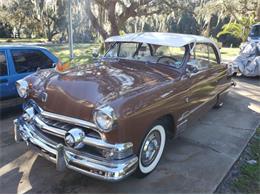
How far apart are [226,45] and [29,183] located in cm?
2638

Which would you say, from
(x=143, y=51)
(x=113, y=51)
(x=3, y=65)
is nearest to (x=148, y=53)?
(x=143, y=51)

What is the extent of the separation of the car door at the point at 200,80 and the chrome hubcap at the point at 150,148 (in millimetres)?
841

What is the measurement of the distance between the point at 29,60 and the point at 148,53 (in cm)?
241

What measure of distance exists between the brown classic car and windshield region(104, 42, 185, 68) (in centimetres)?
2

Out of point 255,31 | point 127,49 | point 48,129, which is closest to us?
point 48,129

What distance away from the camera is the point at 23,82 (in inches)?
146

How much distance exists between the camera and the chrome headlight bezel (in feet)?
8.61

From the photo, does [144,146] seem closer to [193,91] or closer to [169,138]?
[169,138]

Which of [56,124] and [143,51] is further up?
[143,51]

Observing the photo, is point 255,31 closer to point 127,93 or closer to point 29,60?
point 29,60

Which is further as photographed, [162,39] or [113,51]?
[113,51]

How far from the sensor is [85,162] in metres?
2.72

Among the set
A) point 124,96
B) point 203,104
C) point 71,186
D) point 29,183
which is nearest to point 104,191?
point 71,186

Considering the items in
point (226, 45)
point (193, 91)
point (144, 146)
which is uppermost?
point (193, 91)
